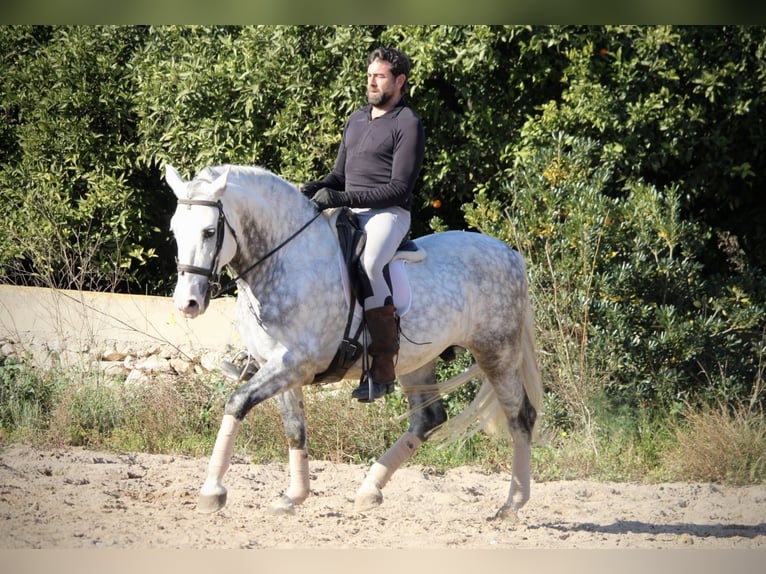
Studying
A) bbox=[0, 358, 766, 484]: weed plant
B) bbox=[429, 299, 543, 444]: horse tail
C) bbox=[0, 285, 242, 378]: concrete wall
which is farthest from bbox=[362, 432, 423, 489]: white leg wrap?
bbox=[0, 285, 242, 378]: concrete wall

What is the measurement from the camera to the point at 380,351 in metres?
5.94

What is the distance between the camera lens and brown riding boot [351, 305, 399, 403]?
232 inches

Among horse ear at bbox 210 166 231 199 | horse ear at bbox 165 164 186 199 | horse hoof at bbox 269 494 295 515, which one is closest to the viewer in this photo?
horse ear at bbox 210 166 231 199

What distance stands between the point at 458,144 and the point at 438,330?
14.2 ft

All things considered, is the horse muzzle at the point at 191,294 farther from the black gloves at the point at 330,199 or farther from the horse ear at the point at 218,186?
the black gloves at the point at 330,199

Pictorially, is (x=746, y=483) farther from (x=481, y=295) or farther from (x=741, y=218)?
(x=741, y=218)

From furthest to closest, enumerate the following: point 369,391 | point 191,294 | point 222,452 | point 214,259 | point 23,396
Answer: point 23,396 < point 369,391 < point 222,452 < point 214,259 < point 191,294

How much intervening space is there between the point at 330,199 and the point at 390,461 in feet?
5.59

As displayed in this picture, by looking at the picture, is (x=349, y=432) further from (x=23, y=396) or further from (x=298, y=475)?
(x=23, y=396)

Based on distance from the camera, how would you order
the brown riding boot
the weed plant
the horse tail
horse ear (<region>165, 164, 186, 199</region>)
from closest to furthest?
horse ear (<region>165, 164, 186, 199</region>)
the brown riding boot
the horse tail
the weed plant

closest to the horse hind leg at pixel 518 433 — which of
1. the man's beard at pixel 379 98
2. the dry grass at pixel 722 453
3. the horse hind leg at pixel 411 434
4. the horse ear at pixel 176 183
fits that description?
the horse hind leg at pixel 411 434

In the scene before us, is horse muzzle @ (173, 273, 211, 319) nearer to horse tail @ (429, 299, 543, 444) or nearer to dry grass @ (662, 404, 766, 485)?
horse tail @ (429, 299, 543, 444)

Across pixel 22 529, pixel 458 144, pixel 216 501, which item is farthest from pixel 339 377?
pixel 458 144

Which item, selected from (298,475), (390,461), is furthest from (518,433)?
(298,475)
